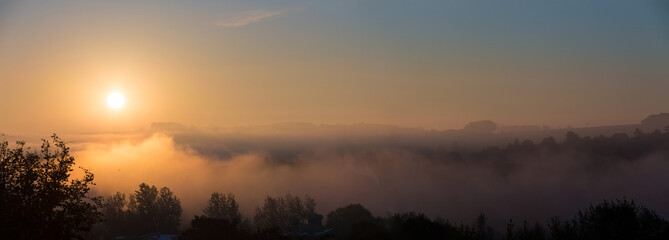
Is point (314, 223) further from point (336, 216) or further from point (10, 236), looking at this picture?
point (10, 236)

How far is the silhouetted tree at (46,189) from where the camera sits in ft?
125

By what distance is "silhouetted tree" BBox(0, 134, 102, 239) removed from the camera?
125 ft

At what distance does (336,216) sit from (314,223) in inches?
350

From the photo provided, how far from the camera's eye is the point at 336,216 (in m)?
166

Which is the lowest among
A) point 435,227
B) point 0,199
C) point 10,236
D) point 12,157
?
point 435,227

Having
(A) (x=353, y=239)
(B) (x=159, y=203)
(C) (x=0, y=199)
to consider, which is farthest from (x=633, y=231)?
(B) (x=159, y=203)

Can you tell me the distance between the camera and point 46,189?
129 feet

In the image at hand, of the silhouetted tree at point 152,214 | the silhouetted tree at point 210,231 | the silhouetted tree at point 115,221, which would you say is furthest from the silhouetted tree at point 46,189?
the silhouetted tree at point 152,214

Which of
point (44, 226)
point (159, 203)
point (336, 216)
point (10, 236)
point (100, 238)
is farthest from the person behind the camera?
point (159, 203)

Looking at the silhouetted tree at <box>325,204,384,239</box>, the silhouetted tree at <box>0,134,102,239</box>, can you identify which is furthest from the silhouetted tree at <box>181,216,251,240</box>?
the silhouetted tree at <box>325,204,384,239</box>

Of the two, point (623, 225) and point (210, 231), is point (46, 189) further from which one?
point (623, 225)

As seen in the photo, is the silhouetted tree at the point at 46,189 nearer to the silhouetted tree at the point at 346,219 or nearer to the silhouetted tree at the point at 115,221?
the silhouetted tree at the point at 346,219

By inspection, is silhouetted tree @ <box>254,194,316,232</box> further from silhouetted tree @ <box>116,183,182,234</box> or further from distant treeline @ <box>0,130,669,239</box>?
silhouetted tree @ <box>116,183,182,234</box>

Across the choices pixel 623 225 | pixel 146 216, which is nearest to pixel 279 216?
pixel 146 216
